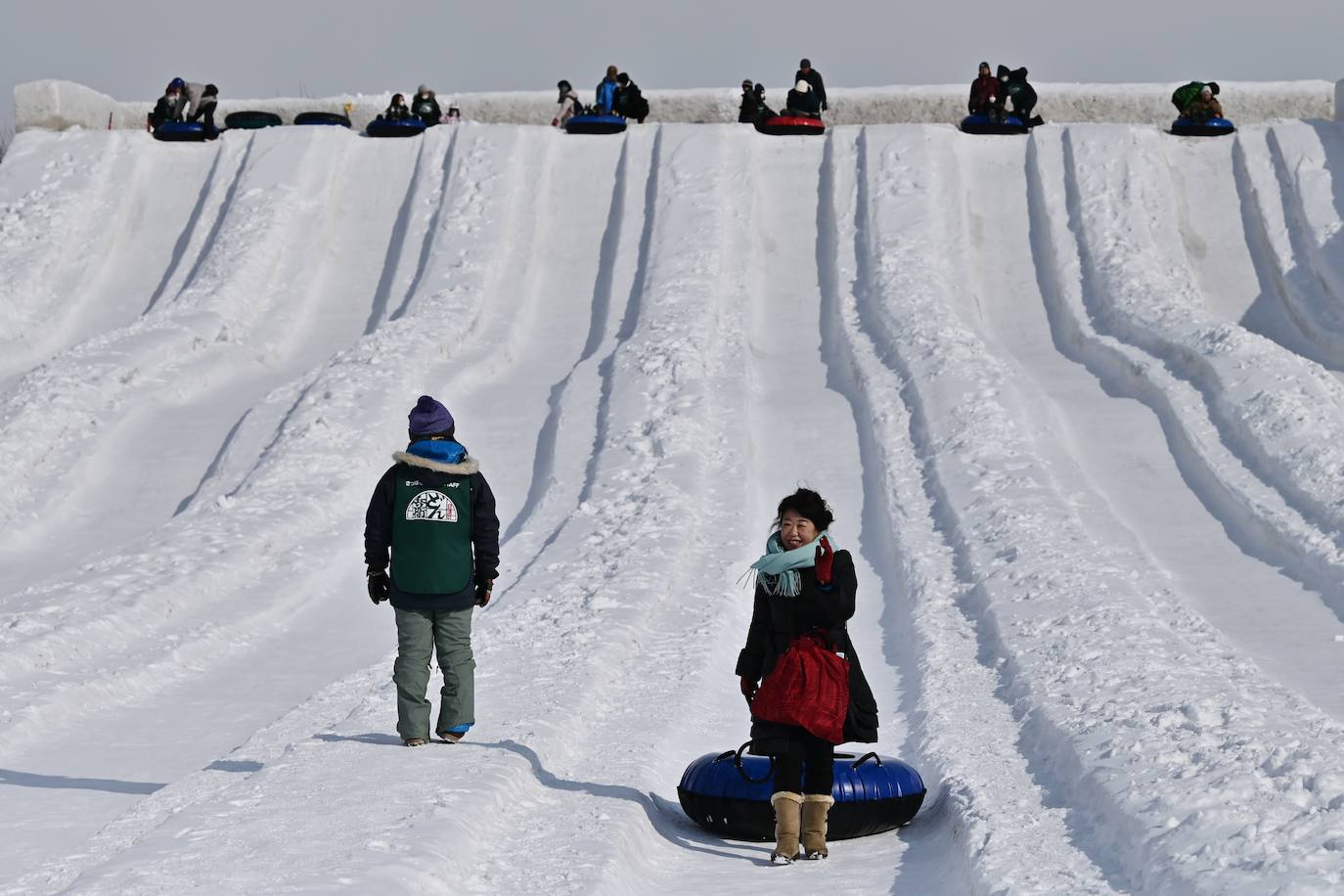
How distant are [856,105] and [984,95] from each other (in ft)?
9.72

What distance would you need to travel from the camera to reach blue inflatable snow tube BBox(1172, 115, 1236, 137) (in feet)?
66.3

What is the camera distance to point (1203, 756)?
16.2 ft

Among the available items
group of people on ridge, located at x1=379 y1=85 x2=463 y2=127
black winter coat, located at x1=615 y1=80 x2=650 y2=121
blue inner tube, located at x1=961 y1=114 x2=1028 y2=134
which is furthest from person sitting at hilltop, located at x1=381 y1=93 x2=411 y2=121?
blue inner tube, located at x1=961 y1=114 x2=1028 y2=134

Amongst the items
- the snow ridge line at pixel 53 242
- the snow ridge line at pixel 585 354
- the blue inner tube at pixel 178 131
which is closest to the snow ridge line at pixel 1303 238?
the snow ridge line at pixel 585 354

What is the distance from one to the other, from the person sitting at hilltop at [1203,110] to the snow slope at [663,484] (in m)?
0.68

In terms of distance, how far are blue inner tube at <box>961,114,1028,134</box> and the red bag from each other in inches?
667

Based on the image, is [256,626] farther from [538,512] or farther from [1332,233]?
[1332,233]

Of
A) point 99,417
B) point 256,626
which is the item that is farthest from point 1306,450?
point 99,417

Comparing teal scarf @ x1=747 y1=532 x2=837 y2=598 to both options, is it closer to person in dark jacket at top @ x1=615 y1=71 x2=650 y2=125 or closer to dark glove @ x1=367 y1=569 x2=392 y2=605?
dark glove @ x1=367 y1=569 x2=392 y2=605

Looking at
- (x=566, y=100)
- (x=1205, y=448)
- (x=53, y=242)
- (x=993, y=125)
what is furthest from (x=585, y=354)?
(x=566, y=100)

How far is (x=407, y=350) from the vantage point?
15023 mm

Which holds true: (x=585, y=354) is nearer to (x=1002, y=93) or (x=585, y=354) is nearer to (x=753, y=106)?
(x=753, y=106)

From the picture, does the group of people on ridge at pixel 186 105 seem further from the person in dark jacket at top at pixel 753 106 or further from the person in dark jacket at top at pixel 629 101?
the person in dark jacket at top at pixel 753 106

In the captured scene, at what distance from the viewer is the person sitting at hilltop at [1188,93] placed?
68.2ft
